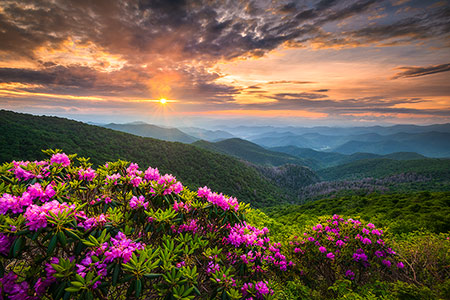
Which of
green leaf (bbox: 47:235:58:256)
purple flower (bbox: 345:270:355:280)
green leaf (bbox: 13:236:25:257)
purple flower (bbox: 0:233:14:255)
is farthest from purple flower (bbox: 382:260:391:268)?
purple flower (bbox: 0:233:14:255)

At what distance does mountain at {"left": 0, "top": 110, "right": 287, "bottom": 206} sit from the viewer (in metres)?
57.1

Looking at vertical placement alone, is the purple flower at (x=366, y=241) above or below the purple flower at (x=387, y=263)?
above

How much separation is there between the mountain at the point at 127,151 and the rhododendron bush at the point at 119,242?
61369mm

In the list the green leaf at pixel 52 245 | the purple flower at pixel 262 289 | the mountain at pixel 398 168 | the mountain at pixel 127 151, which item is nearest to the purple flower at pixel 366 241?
the purple flower at pixel 262 289

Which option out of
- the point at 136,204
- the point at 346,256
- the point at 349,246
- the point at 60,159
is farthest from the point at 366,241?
the point at 60,159

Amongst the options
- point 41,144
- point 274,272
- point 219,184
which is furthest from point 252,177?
point 274,272

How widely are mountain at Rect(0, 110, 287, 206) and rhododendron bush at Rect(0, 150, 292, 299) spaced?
61369mm

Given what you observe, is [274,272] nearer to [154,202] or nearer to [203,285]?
[203,285]

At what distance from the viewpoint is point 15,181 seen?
438 centimetres

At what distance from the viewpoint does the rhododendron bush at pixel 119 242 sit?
277cm

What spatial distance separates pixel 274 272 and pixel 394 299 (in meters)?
3.10

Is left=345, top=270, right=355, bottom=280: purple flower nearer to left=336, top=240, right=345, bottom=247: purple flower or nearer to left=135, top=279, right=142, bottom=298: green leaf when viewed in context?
left=336, top=240, right=345, bottom=247: purple flower

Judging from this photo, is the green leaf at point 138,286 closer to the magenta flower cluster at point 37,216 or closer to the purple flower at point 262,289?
the magenta flower cluster at point 37,216

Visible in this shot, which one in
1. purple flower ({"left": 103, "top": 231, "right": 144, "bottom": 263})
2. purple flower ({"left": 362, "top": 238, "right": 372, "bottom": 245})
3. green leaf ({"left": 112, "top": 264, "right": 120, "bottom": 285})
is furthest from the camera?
purple flower ({"left": 362, "top": 238, "right": 372, "bottom": 245})
